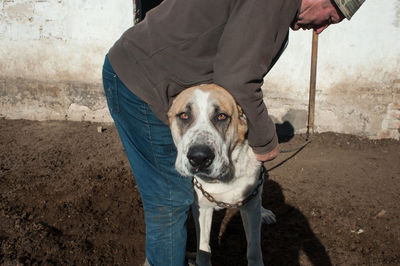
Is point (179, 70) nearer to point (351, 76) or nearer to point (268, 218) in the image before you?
point (268, 218)

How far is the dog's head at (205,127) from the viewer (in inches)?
62.2

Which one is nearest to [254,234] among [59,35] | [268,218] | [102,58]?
[268,218]

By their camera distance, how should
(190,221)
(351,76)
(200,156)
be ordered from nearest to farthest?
(200,156) → (190,221) → (351,76)

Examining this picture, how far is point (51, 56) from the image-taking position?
4.99m

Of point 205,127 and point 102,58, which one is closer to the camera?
point 205,127

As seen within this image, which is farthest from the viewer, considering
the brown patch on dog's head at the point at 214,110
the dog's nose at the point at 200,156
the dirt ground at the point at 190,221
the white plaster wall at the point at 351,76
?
the white plaster wall at the point at 351,76

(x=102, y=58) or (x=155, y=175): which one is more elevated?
(x=155, y=175)

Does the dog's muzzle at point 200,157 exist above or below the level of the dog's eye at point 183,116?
below

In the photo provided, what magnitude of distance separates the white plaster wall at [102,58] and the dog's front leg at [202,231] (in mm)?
3011

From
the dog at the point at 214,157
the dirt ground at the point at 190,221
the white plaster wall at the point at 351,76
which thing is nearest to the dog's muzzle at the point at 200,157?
the dog at the point at 214,157

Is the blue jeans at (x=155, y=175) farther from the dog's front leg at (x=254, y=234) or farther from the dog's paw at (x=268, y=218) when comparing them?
the dog's paw at (x=268, y=218)

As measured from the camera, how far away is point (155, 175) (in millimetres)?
1645

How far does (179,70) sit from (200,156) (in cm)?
44

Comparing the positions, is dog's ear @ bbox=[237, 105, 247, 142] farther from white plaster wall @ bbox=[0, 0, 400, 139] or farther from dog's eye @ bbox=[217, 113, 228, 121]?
white plaster wall @ bbox=[0, 0, 400, 139]
